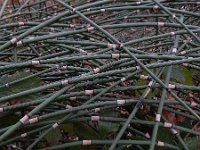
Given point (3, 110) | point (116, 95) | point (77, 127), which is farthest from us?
point (116, 95)

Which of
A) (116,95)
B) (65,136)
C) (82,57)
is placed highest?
(82,57)

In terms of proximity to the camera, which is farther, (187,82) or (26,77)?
(187,82)

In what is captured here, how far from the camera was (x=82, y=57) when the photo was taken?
854mm

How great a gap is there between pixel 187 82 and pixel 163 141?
0.24 m

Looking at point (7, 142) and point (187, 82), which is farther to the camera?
point (187, 82)

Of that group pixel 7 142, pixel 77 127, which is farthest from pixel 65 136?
pixel 7 142

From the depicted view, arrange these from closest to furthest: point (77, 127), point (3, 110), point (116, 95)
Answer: point (3, 110)
point (77, 127)
point (116, 95)

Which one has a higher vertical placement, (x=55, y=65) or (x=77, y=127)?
(x=55, y=65)

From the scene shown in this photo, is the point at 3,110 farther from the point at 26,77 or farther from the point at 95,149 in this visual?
the point at 95,149

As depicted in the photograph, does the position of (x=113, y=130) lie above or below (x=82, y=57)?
below

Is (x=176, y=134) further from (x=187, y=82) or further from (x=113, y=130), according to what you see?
(x=187, y=82)

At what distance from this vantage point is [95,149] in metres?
0.93

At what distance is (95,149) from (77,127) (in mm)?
64

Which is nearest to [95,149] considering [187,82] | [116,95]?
[116,95]
